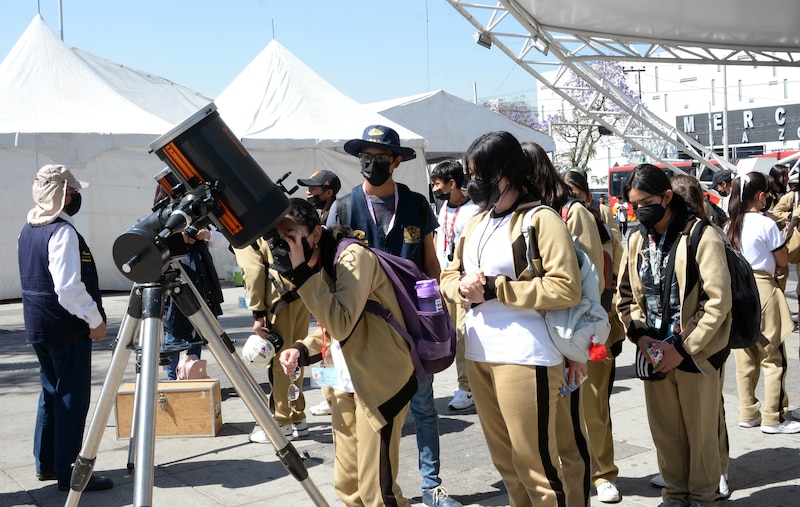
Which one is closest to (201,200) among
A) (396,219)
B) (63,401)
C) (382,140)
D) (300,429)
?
(382,140)

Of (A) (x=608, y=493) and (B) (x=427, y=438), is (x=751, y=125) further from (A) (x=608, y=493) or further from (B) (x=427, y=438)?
(B) (x=427, y=438)

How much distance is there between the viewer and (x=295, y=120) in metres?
16.1

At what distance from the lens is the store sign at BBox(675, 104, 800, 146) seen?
5403 centimetres

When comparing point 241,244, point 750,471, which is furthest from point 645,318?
point 241,244

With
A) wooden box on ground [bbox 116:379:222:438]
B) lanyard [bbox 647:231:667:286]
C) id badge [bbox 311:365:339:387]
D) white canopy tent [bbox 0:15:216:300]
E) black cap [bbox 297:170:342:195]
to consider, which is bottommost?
wooden box on ground [bbox 116:379:222:438]

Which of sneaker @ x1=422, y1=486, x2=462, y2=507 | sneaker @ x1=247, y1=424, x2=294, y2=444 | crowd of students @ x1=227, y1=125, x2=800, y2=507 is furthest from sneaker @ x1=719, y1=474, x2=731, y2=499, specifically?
sneaker @ x1=247, y1=424, x2=294, y2=444

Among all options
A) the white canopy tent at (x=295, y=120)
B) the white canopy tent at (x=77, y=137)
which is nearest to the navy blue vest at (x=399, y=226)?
the white canopy tent at (x=295, y=120)

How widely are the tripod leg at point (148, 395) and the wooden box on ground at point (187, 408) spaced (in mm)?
3313

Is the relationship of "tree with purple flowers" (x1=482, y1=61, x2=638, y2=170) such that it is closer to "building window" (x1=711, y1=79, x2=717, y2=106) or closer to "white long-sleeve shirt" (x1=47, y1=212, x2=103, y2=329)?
"building window" (x1=711, y1=79, x2=717, y2=106)

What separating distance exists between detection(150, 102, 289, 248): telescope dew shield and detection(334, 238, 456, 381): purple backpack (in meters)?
0.67

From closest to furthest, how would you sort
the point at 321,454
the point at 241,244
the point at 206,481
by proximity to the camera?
1. the point at 241,244
2. the point at 206,481
3. the point at 321,454

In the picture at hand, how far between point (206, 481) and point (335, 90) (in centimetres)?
1289

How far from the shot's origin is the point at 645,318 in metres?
4.71

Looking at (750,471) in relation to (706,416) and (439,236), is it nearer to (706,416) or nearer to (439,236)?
(706,416)
